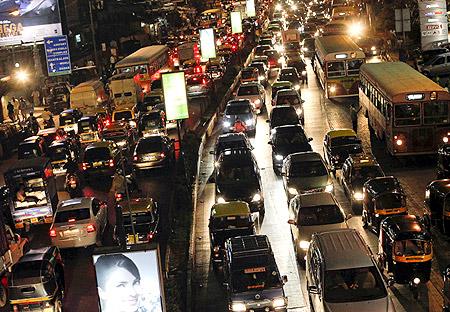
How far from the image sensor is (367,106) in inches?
1506

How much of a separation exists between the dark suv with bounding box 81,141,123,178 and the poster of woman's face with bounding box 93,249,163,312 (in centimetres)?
1892

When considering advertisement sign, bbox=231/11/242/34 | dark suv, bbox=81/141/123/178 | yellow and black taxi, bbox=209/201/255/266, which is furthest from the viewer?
advertisement sign, bbox=231/11/242/34

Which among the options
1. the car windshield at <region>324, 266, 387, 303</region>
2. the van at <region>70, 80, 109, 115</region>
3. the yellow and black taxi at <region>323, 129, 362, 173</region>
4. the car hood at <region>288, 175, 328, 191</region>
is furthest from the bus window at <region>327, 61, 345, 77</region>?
the car windshield at <region>324, 266, 387, 303</region>

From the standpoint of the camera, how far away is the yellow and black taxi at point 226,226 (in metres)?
21.7

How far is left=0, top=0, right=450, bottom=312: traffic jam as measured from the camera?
1745 cm

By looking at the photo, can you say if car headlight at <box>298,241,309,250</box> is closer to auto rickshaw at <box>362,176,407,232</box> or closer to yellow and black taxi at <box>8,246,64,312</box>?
auto rickshaw at <box>362,176,407,232</box>

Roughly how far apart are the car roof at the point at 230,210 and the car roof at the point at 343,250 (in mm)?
4611

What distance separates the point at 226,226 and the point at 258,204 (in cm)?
401

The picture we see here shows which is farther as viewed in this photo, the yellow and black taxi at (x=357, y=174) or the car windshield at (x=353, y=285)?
the yellow and black taxi at (x=357, y=174)

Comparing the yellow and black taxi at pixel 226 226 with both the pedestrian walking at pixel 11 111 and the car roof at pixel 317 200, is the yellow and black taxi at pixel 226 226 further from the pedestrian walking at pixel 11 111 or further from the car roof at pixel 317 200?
the pedestrian walking at pixel 11 111

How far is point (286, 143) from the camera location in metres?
32.2

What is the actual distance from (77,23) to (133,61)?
87.6 feet

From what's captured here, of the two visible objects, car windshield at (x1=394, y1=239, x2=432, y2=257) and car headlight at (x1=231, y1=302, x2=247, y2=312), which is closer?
car headlight at (x1=231, y1=302, x2=247, y2=312)

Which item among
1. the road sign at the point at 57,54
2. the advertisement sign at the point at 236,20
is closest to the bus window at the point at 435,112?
the road sign at the point at 57,54
